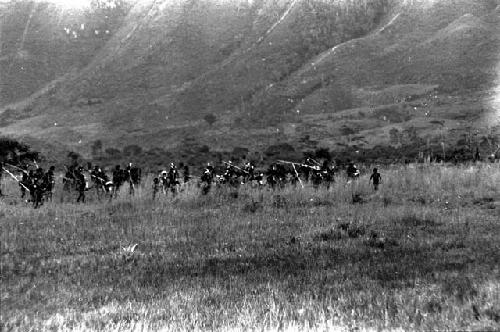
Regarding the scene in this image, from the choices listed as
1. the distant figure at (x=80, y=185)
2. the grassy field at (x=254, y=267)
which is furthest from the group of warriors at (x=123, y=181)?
the grassy field at (x=254, y=267)

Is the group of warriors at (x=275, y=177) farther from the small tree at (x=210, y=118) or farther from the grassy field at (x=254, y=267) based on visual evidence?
the small tree at (x=210, y=118)

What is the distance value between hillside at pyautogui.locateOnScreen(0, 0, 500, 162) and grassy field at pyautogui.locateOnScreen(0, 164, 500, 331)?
145 ft

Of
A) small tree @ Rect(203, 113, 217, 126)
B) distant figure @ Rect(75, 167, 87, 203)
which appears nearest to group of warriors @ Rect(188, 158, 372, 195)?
distant figure @ Rect(75, 167, 87, 203)

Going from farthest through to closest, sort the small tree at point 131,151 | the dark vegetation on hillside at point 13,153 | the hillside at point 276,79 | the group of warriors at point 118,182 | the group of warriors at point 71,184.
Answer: the hillside at point 276,79 < the small tree at point 131,151 < the dark vegetation on hillside at point 13,153 < the group of warriors at point 118,182 < the group of warriors at point 71,184

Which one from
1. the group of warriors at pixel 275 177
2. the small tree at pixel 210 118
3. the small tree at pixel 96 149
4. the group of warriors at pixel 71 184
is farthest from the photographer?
the small tree at pixel 210 118

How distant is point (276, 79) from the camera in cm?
14050

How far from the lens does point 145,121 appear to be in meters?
122

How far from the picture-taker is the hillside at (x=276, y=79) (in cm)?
8556

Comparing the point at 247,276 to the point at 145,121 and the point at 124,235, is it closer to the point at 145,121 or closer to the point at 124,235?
the point at 124,235

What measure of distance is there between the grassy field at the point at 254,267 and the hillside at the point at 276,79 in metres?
44.2

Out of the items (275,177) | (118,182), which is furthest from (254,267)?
(275,177)

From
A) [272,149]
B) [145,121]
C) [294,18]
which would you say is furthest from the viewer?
[294,18]

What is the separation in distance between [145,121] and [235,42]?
5922cm

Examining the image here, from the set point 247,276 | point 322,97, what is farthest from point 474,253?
point 322,97
